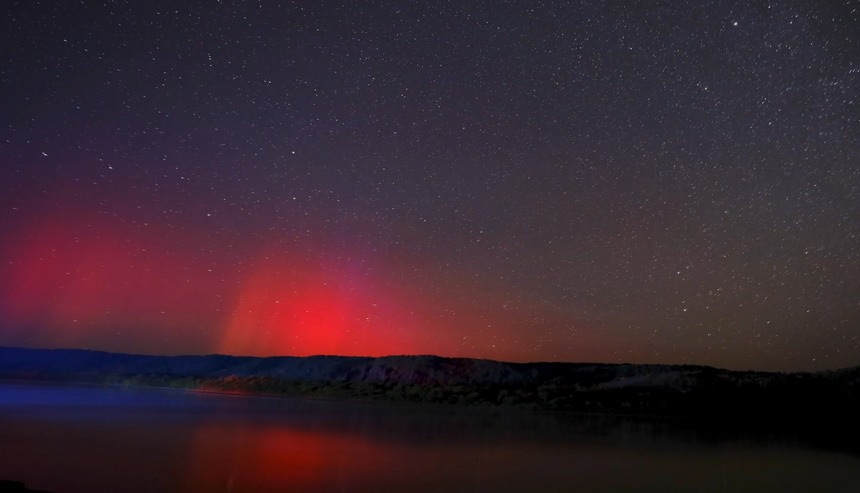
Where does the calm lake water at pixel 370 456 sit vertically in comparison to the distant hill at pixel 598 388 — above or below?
below

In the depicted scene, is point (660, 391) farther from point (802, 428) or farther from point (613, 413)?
point (802, 428)

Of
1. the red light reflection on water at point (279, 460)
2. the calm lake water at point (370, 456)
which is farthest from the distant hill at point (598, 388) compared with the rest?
the red light reflection on water at point (279, 460)

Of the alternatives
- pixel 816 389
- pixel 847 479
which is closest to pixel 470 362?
pixel 816 389

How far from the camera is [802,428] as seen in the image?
776 inches

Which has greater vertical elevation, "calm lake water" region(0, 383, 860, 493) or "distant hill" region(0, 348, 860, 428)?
"distant hill" region(0, 348, 860, 428)

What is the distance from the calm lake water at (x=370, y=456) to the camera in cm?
677

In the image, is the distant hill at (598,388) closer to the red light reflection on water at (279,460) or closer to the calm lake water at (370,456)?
the calm lake water at (370,456)

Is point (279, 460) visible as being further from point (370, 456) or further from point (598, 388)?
point (598, 388)

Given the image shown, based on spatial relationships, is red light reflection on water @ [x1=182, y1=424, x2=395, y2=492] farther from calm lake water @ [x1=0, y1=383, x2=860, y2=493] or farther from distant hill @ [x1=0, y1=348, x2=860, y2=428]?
distant hill @ [x1=0, y1=348, x2=860, y2=428]

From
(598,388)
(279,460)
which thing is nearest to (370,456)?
(279,460)

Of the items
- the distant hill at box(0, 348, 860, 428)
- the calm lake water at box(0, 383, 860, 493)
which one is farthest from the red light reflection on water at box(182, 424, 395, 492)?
the distant hill at box(0, 348, 860, 428)

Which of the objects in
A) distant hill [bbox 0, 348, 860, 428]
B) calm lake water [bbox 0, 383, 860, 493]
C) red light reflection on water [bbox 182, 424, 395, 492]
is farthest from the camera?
distant hill [bbox 0, 348, 860, 428]

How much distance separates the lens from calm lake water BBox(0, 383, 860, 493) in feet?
22.2

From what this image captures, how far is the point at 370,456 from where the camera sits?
8.76m
